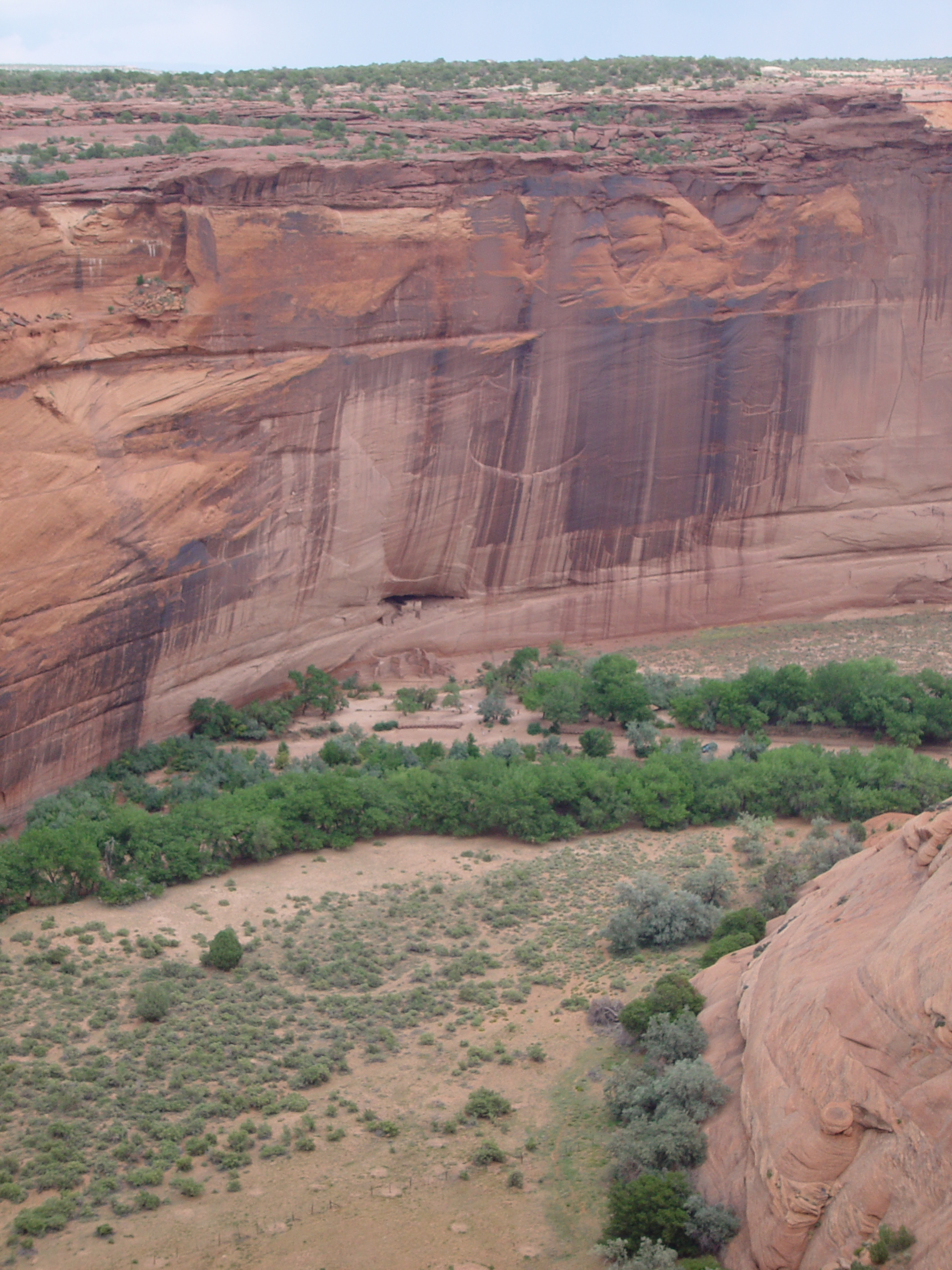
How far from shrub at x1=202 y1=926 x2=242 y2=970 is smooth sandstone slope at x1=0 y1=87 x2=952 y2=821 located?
682 centimetres

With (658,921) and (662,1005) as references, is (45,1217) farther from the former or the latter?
(658,921)

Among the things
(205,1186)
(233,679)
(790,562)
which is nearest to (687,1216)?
(205,1186)

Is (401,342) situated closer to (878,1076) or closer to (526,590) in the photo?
(526,590)

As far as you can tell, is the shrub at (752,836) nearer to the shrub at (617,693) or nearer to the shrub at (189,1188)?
the shrub at (617,693)

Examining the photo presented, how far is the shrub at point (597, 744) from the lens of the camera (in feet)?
104

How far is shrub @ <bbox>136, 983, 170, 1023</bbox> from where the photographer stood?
2070cm

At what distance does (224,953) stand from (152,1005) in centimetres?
202

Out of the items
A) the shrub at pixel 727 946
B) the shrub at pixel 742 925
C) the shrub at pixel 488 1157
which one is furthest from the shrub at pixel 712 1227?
the shrub at pixel 742 925

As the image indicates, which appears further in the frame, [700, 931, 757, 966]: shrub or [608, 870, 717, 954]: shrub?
[608, 870, 717, 954]: shrub

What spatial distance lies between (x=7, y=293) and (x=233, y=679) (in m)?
10.9

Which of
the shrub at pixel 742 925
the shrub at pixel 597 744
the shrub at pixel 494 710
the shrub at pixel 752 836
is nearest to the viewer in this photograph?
the shrub at pixel 742 925

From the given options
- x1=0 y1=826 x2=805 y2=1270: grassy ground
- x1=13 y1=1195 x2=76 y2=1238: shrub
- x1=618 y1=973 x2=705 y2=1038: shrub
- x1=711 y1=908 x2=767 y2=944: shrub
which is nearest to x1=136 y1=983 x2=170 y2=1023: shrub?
x1=0 y1=826 x2=805 y2=1270: grassy ground

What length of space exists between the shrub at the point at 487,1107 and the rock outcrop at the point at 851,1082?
3420mm

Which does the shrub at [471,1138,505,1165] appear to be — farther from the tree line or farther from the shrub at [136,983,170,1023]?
the tree line
